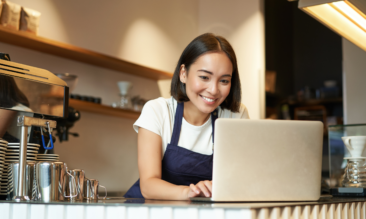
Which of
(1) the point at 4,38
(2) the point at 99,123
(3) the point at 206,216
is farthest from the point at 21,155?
(2) the point at 99,123

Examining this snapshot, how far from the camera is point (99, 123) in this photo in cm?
324

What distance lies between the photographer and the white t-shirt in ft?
5.40

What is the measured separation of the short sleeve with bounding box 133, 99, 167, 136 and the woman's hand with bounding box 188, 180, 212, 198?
49cm

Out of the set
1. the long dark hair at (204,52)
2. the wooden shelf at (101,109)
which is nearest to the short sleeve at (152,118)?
the long dark hair at (204,52)

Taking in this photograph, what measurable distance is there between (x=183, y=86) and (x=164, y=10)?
2246 mm

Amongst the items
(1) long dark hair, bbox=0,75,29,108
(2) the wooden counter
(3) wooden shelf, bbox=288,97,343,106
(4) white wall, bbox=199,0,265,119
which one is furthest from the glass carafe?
(3) wooden shelf, bbox=288,97,343,106

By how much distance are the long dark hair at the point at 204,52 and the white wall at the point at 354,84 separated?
2191 mm

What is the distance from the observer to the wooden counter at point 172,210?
82cm

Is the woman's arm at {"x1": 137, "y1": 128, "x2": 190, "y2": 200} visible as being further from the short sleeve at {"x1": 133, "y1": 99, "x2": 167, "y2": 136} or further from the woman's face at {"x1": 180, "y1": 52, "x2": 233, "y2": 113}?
the woman's face at {"x1": 180, "y1": 52, "x2": 233, "y2": 113}

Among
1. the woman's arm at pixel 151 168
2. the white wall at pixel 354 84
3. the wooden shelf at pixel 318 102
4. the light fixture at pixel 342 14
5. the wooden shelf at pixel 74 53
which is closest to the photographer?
the woman's arm at pixel 151 168

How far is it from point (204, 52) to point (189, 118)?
1.09 feet

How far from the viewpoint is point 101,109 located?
299 cm

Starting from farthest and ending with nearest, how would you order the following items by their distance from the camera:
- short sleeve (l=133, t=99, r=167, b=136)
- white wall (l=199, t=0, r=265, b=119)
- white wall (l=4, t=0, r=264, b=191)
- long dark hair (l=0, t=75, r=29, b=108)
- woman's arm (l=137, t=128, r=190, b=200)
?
white wall (l=199, t=0, r=265, b=119) → white wall (l=4, t=0, r=264, b=191) → short sleeve (l=133, t=99, r=167, b=136) → woman's arm (l=137, t=128, r=190, b=200) → long dark hair (l=0, t=75, r=29, b=108)

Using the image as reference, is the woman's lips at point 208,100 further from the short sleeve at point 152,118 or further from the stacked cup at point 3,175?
the stacked cup at point 3,175
